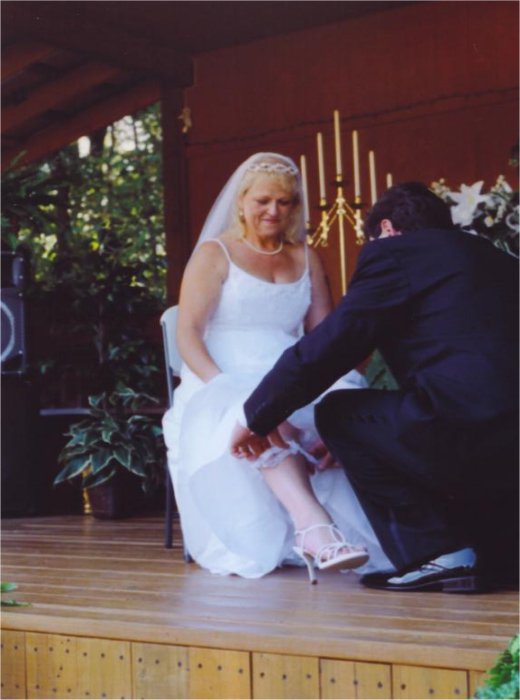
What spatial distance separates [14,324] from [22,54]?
285 centimetres

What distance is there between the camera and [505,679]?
5.61 ft

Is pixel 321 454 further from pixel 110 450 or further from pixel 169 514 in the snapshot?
pixel 110 450

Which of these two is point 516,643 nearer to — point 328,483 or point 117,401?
point 328,483

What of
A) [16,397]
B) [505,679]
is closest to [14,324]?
[16,397]

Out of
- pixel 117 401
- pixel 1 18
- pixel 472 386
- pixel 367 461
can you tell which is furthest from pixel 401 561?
pixel 1 18

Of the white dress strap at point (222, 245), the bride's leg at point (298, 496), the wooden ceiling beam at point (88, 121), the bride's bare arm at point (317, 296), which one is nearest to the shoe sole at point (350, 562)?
the bride's leg at point (298, 496)

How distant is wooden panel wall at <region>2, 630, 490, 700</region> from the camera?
85.8 inches

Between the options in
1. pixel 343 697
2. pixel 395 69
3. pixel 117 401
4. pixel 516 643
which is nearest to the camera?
pixel 516 643

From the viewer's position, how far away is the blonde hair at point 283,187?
356 centimetres

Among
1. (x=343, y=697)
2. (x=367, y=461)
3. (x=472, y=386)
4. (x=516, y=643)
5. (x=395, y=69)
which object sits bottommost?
(x=343, y=697)

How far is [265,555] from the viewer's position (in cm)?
330

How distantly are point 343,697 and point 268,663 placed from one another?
0.56ft

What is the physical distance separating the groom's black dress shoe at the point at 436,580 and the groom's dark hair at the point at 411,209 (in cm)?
81

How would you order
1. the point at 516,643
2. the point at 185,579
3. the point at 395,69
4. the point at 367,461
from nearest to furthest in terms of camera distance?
the point at 516,643 < the point at 367,461 < the point at 185,579 < the point at 395,69
